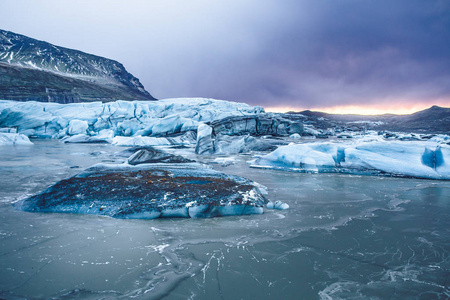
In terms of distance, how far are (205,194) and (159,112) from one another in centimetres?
2866

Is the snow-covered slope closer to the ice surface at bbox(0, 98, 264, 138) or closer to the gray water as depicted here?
the ice surface at bbox(0, 98, 264, 138)

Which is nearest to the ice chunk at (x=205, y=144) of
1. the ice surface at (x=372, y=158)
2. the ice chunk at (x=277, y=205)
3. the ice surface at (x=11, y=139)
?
the ice surface at (x=372, y=158)

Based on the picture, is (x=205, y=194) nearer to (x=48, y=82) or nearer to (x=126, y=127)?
(x=126, y=127)

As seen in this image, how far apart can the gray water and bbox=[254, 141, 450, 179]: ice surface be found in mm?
3723

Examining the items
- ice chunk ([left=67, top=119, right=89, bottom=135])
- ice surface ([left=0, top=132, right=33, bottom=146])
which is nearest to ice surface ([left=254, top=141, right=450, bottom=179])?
ice surface ([left=0, top=132, right=33, bottom=146])

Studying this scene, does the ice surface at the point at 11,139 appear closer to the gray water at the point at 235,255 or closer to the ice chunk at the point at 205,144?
the ice chunk at the point at 205,144

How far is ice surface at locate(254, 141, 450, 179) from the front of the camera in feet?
26.7

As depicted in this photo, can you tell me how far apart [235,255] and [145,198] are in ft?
7.33

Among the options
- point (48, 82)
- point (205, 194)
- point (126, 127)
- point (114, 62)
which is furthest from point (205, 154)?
point (114, 62)

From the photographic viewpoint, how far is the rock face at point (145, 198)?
427 cm

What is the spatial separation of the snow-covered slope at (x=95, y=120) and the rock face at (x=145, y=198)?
18357 millimetres

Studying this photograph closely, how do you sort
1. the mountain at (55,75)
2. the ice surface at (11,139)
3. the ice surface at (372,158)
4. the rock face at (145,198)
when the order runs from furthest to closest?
1. the mountain at (55,75)
2. the ice surface at (11,139)
3. the ice surface at (372,158)
4. the rock face at (145,198)

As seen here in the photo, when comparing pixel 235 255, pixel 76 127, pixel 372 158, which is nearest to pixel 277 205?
pixel 235 255

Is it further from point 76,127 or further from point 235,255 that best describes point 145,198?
point 76,127
